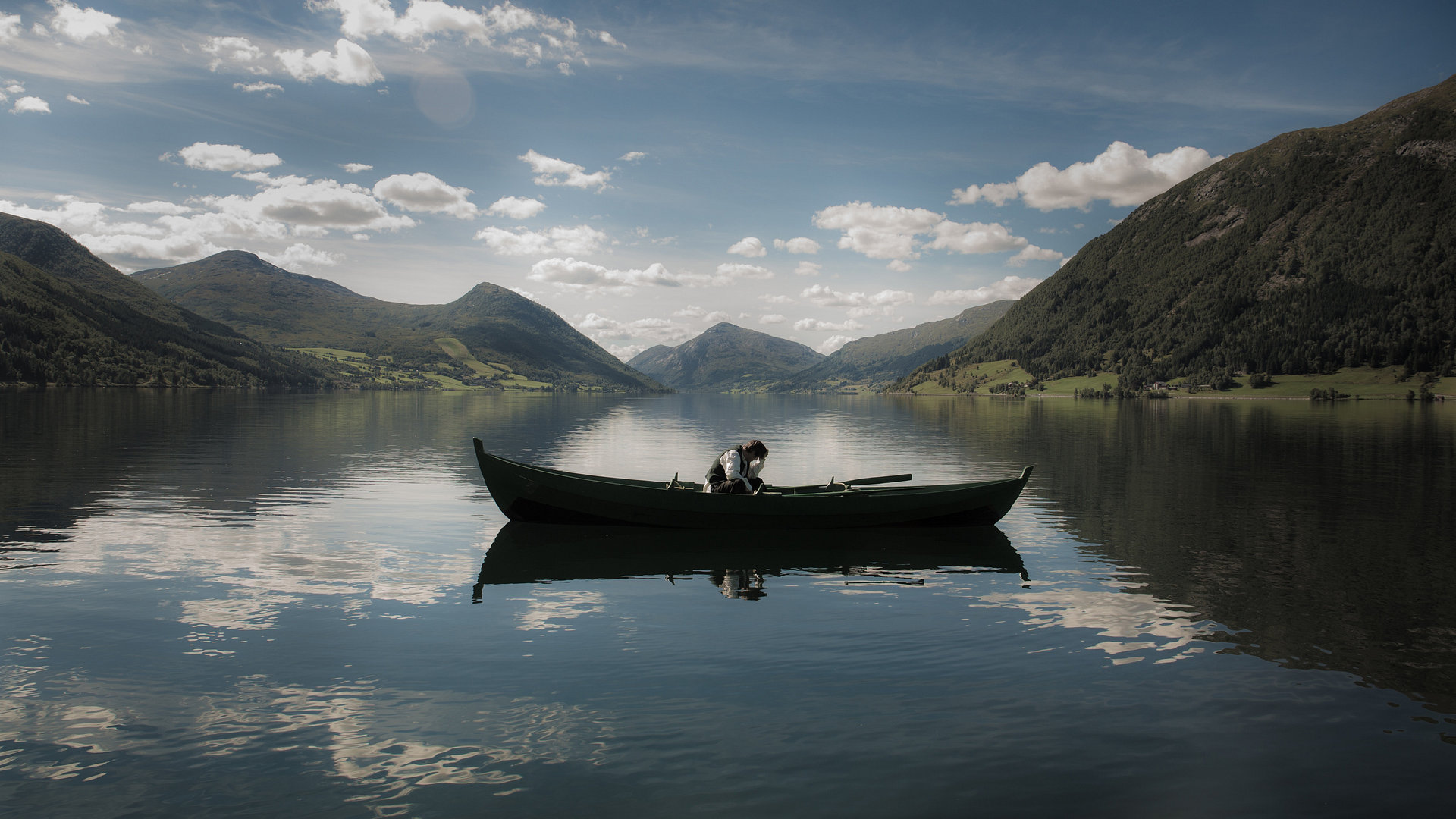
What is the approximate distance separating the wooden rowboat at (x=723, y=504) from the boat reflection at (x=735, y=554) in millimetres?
503

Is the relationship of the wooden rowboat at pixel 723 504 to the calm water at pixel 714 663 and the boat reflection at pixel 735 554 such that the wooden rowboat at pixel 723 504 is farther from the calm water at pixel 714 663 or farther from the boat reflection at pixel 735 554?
the calm water at pixel 714 663

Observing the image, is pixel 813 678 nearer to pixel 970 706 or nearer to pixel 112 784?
pixel 970 706

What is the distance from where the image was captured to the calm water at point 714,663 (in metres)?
8.05

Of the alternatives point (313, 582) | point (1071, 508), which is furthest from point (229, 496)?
point (1071, 508)

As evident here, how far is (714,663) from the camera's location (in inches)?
470

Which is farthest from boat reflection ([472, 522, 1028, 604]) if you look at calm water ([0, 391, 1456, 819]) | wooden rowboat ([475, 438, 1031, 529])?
wooden rowboat ([475, 438, 1031, 529])

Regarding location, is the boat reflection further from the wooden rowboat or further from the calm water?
the wooden rowboat

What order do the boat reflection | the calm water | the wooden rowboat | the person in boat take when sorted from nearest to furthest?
the calm water
the boat reflection
the wooden rowboat
the person in boat

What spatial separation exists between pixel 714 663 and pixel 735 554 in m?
9.06

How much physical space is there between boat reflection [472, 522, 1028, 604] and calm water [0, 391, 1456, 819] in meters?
0.18

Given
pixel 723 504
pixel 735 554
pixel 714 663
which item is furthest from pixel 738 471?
pixel 714 663

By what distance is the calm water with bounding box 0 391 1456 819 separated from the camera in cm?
805

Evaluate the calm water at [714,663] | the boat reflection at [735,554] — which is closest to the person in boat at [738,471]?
the boat reflection at [735,554]

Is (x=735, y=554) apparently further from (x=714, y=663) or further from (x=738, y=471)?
(x=714, y=663)
